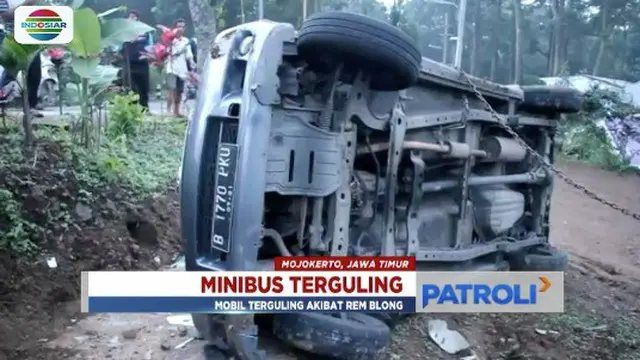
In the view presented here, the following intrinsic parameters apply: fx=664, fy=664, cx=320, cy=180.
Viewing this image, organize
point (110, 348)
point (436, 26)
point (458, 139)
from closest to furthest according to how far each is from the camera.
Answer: point (110, 348), point (458, 139), point (436, 26)

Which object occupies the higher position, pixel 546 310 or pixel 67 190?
pixel 67 190

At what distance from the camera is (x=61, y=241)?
4250 millimetres

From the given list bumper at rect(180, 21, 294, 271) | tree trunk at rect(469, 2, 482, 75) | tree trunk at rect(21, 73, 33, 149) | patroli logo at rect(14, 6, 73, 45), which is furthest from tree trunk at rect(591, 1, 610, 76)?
bumper at rect(180, 21, 294, 271)

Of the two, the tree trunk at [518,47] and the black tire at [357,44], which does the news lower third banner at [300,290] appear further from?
the tree trunk at [518,47]

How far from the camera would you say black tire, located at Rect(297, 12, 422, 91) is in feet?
9.30

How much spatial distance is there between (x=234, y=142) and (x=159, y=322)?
49.7 inches

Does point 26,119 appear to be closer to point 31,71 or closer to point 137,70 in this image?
point 31,71

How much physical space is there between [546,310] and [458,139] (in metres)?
1.23

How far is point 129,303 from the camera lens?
326 cm

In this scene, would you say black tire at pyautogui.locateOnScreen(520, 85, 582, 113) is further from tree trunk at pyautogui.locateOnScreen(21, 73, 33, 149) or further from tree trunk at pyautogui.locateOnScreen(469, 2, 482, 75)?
tree trunk at pyautogui.locateOnScreen(469, 2, 482, 75)

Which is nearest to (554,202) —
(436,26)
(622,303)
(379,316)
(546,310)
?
(622,303)

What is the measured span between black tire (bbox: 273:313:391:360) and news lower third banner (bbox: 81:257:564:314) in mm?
69

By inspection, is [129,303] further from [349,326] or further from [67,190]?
[67,190]

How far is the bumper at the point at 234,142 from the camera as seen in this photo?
9.26 feet
